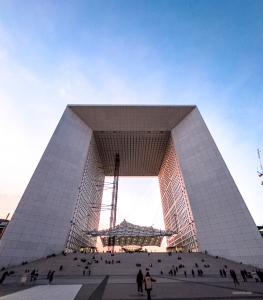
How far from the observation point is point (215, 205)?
29.8 m

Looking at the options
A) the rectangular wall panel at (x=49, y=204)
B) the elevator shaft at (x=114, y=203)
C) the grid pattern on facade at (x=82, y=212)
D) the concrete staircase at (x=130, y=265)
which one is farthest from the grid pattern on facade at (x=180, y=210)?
the rectangular wall panel at (x=49, y=204)

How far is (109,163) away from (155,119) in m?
25.4

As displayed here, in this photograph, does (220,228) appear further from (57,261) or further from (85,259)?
(57,261)

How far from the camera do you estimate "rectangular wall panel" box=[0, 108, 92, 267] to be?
24.8m

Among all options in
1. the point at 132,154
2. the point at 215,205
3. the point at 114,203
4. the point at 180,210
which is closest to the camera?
the point at 215,205

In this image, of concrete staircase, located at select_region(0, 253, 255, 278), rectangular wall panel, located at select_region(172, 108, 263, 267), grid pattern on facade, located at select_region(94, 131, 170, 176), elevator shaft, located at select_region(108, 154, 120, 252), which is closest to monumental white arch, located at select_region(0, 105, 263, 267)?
rectangular wall panel, located at select_region(172, 108, 263, 267)

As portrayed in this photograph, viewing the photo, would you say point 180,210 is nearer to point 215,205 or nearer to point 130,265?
point 215,205

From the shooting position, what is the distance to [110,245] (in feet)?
154

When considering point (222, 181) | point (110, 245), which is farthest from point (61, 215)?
point (222, 181)

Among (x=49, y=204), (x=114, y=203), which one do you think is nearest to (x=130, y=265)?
(x=49, y=204)

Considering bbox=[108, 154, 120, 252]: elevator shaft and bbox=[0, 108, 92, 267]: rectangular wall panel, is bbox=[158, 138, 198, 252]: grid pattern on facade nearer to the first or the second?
bbox=[108, 154, 120, 252]: elevator shaft

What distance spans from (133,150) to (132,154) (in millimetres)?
2257

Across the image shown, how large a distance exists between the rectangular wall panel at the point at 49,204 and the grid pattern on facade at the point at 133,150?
37.6 ft

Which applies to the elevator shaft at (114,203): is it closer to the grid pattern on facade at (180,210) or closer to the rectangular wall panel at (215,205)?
the grid pattern on facade at (180,210)
